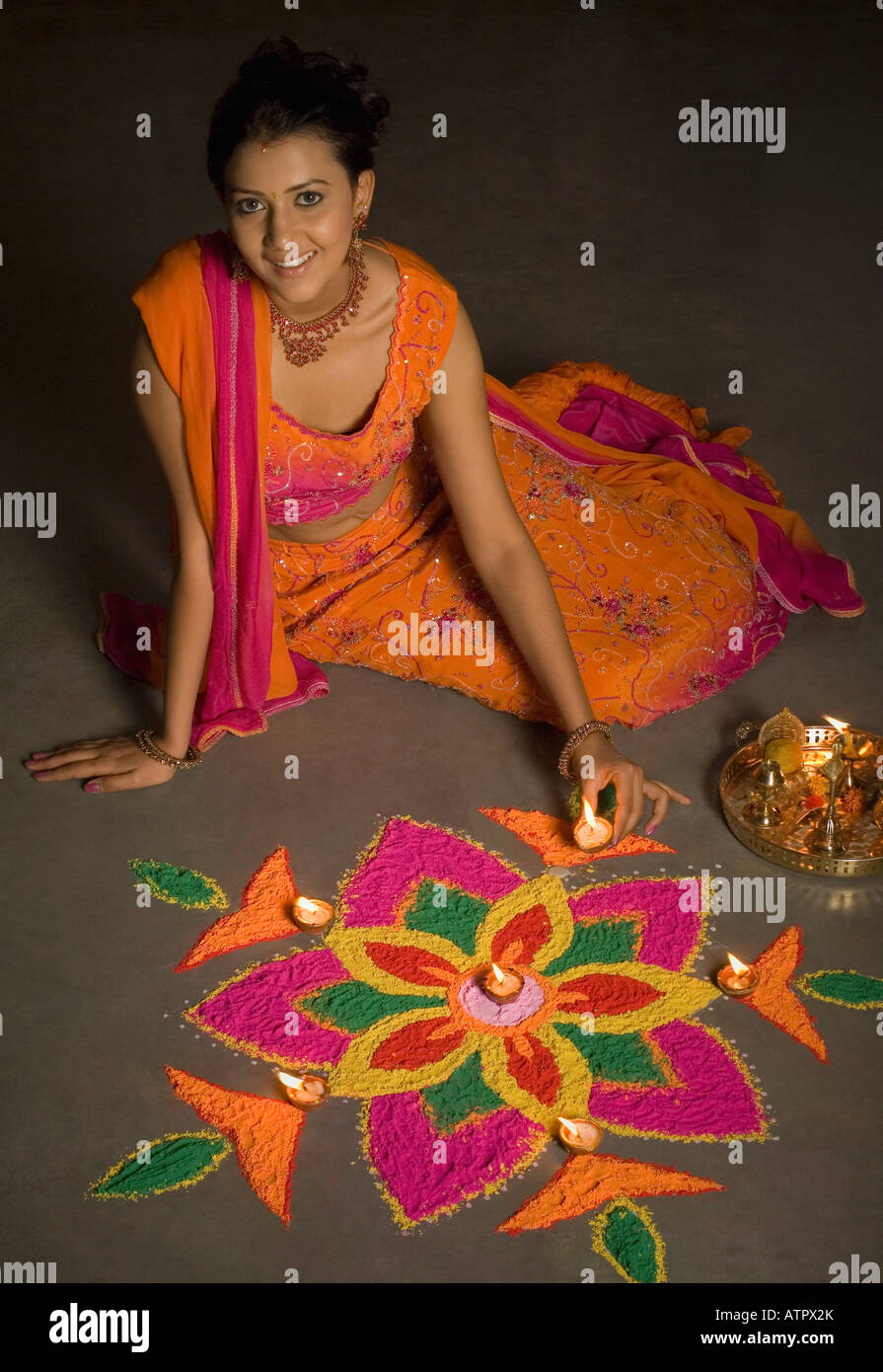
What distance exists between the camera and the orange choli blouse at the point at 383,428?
2562mm

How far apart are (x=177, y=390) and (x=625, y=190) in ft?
9.08

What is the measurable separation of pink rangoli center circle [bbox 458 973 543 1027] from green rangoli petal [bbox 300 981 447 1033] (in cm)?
4

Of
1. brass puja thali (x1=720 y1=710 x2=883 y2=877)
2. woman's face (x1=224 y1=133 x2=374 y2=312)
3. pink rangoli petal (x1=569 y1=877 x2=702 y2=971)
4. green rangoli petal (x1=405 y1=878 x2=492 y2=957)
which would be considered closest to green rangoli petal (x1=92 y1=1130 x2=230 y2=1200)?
green rangoli petal (x1=405 y1=878 x2=492 y2=957)

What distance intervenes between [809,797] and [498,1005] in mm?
732

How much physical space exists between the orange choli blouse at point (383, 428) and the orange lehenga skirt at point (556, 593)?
214 mm

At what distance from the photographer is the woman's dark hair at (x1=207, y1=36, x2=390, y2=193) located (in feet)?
7.09

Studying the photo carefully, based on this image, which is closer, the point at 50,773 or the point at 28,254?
the point at 50,773

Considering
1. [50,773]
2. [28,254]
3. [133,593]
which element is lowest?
[50,773]

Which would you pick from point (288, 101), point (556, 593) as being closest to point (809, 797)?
point (556, 593)

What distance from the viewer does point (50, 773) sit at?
2.86 m

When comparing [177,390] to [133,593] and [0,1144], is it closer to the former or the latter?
[133,593]

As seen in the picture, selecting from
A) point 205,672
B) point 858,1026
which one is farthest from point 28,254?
point 858,1026

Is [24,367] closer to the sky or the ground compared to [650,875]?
closer to the sky

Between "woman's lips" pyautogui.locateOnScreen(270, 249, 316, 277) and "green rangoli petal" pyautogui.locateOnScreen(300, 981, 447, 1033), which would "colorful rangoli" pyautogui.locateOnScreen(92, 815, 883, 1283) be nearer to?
"green rangoli petal" pyautogui.locateOnScreen(300, 981, 447, 1033)
